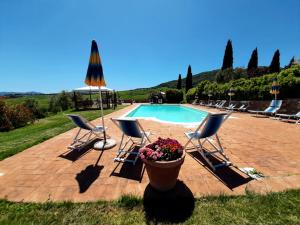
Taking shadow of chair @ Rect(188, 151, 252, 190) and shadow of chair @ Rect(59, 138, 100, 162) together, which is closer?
shadow of chair @ Rect(188, 151, 252, 190)

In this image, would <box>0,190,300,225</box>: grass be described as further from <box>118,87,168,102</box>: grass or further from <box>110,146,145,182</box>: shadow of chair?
<box>118,87,168,102</box>: grass

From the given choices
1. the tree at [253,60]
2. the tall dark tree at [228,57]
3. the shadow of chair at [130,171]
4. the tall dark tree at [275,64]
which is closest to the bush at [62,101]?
the shadow of chair at [130,171]

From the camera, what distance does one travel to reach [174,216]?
6.03 feet

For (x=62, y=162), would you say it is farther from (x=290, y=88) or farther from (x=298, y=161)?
(x=290, y=88)

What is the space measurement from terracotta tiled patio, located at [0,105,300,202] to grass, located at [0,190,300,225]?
16 cm

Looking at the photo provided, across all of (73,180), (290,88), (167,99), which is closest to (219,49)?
(167,99)

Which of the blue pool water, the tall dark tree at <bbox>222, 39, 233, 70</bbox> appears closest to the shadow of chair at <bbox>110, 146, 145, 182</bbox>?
the blue pool water

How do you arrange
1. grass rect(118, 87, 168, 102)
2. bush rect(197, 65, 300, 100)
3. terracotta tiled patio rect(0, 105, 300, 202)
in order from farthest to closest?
1. grass rect(118, 87, 168, 102)
2. bush rect(197, 65, 300, 100)
3. terracotta tiled patio rect(0, 105, 300, 202)

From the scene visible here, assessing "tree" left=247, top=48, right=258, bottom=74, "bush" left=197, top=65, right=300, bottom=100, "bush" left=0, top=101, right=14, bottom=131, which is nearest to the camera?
"bush" left=0, top=101, right=14, bottom=131

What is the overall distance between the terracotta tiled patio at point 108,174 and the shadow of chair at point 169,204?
14cm

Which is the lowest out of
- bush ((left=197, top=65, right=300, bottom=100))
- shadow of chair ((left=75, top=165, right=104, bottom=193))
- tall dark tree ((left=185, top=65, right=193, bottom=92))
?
shadow of chair ((left=75, top=165, right=104, bottom=193))

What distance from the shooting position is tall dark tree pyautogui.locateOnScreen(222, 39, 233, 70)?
3106 cm

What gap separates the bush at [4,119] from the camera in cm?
850

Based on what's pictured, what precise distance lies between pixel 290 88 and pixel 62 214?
526 inches
